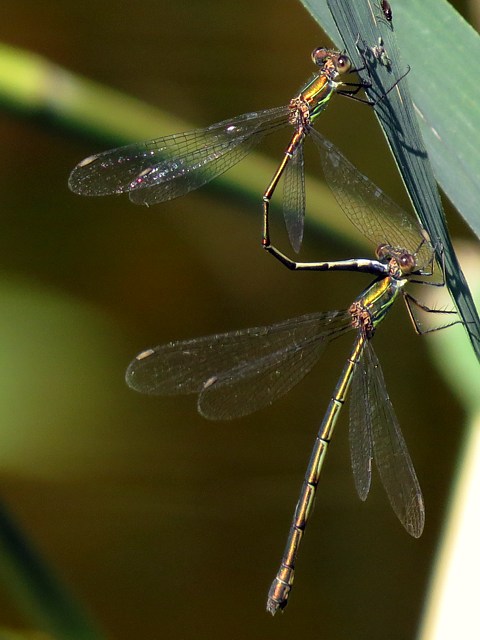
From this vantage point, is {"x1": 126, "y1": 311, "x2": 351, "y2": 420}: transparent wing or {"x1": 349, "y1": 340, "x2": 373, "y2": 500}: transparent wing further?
{"x1": 126, "y1": 311, "x2": 351, "y2": 420}: transparent wing

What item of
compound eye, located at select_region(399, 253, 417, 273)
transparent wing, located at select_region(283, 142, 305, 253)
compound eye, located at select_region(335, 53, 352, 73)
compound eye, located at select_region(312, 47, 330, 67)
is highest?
compound eye, located at select_region(312, 47, 330, 67)

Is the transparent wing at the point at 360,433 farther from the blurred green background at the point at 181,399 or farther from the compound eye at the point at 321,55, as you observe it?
the blurred green background at the point at 181,399

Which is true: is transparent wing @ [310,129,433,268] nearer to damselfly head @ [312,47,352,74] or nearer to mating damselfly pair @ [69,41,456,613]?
mating damselfly pair @ [69,41,456,613]

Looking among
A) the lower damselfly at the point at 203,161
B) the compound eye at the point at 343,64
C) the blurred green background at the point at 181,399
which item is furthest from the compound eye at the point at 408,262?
the blurred green background at the point at 181,399

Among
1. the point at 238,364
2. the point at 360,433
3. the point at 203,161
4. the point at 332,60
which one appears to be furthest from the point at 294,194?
the point at 360,433

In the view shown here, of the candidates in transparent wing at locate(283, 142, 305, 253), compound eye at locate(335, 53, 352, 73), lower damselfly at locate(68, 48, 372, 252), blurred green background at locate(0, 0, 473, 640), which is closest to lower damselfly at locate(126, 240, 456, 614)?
transparent wing at locate(283, 142, 305, 253)

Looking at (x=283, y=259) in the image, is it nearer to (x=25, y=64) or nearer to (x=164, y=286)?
(x=25, y=64)

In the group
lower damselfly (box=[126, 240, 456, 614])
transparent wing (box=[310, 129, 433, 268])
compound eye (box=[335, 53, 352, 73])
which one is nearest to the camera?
transparent wing (box=[310, 129, 433, 268])
